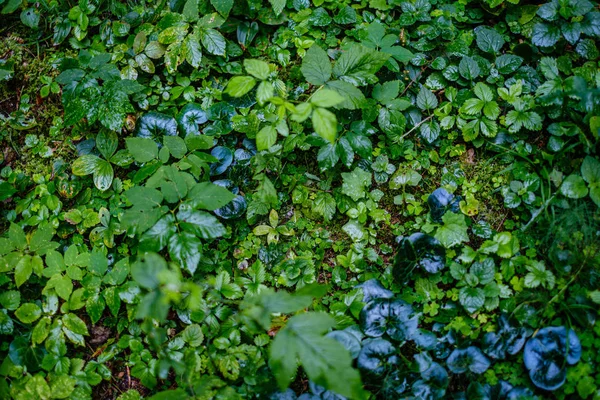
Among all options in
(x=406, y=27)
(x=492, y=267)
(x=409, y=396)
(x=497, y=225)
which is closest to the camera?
(x=409, y=396)

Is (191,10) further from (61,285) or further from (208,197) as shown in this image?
(61,285)

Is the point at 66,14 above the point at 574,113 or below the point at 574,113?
above

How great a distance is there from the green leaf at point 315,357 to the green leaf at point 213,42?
1.95 m

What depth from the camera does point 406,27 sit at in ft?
Answer: 10.4

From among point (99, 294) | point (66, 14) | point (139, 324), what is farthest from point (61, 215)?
point (66, 14)

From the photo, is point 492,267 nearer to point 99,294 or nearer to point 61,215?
point 99,294

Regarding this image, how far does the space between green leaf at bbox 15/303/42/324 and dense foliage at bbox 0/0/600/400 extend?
0.04 feet

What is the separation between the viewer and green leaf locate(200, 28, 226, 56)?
300 cm

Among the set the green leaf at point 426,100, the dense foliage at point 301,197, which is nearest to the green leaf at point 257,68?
the dense foliage at point 301,197

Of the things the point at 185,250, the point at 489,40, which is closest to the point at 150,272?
the point at 185,250

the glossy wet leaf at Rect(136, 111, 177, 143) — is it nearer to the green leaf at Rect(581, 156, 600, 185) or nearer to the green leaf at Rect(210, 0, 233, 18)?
the green leaf at Rect(210, 0, 233, 18)

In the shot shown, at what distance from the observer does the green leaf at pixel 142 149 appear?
8.77 feet

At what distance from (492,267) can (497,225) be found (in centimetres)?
35

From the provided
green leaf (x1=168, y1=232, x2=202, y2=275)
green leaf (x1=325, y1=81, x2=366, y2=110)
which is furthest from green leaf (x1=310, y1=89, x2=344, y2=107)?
green leaf (x1=168, y1=232, x2=202, y2=275)
